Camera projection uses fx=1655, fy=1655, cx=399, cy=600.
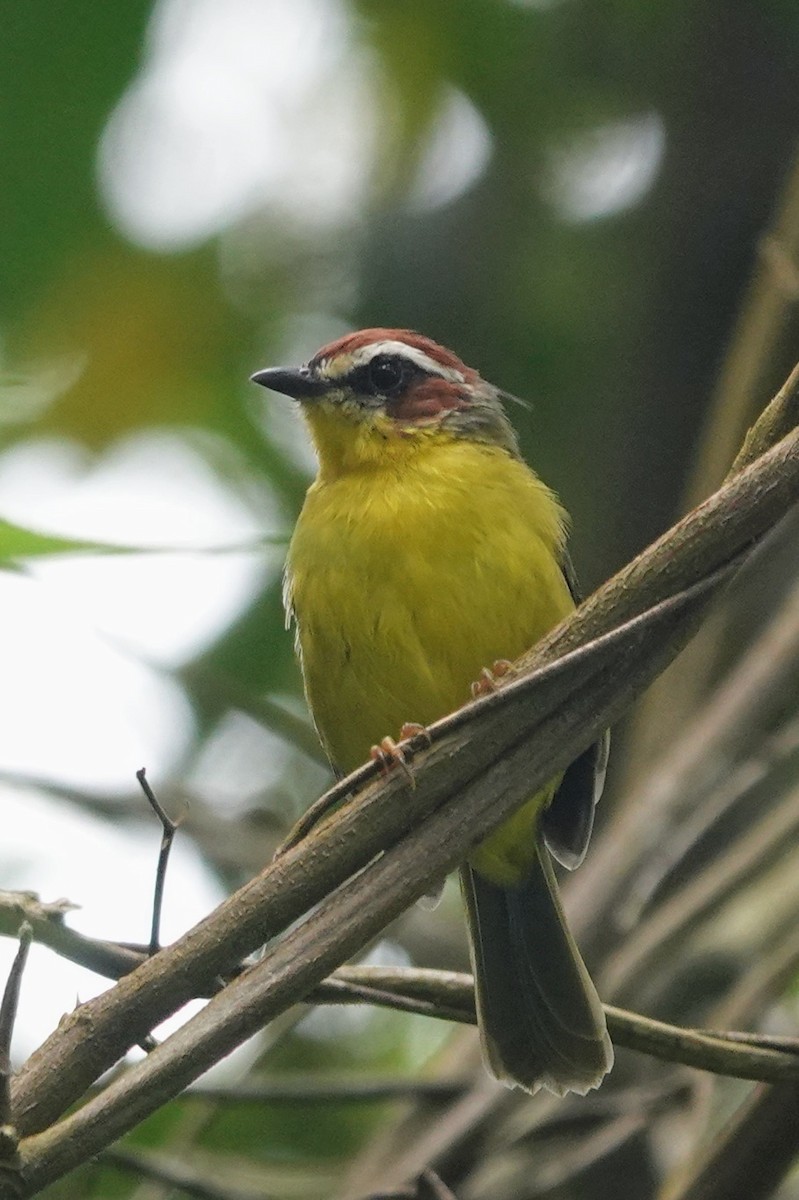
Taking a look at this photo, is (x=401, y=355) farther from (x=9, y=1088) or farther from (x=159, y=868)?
(x=9, y=1088)

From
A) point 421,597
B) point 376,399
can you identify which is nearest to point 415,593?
point 421,597

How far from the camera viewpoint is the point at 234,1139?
413 cm

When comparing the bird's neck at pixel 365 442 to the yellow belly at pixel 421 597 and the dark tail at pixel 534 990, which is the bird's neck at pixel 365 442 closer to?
the yellow belly at pixel 421 597

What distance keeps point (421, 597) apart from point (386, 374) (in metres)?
0.85

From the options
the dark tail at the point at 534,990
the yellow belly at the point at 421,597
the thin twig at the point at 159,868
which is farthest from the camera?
the yellow belly at the point at 421,597

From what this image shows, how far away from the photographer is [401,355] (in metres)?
3.97

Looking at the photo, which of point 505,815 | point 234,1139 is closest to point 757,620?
point 234,1139

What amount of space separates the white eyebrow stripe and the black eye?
0.05 ft

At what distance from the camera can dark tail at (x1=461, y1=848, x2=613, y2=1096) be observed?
298 centimetres

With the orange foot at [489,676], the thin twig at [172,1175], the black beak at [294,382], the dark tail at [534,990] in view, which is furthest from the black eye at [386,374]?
the thin twig at [172,1175]

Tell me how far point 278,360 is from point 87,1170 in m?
2.44

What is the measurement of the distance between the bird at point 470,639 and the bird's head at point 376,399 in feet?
0.16

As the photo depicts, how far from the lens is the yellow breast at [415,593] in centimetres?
329

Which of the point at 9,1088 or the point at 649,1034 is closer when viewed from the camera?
the point at 9,1088
